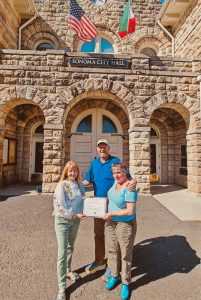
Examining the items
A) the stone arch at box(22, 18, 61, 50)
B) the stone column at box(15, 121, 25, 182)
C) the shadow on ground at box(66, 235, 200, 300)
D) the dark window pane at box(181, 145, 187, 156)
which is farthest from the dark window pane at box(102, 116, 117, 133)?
the shadow on ground at box(66, 235, 200, 300)

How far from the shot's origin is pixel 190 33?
30.8ft

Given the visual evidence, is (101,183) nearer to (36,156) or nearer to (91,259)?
(91,259)

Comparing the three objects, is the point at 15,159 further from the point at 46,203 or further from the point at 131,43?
the point at 131,43

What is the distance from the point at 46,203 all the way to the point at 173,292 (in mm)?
4669

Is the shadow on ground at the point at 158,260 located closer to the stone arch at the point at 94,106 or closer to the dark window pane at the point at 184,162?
the dark window pane at the point at 184,162

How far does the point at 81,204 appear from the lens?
243 cm

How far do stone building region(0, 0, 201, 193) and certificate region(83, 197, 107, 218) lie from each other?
5.33m

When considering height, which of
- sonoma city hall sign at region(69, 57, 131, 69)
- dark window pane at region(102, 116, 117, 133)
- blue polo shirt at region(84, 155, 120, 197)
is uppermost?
sonoma city hall sign at region(69, 57, 131, 69)

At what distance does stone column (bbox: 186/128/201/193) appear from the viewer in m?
7.50

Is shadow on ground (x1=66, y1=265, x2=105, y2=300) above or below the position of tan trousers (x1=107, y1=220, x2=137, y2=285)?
below

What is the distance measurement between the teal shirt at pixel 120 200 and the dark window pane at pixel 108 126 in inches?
313

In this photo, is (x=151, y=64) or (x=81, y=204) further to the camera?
(x=151, y=64)

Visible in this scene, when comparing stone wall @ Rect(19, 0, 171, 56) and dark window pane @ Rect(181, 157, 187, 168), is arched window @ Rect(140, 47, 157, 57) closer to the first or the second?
stone wall @ Rect(19, 0, 171, 56)

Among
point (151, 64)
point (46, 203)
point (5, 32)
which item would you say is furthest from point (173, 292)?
point (5, 32)
